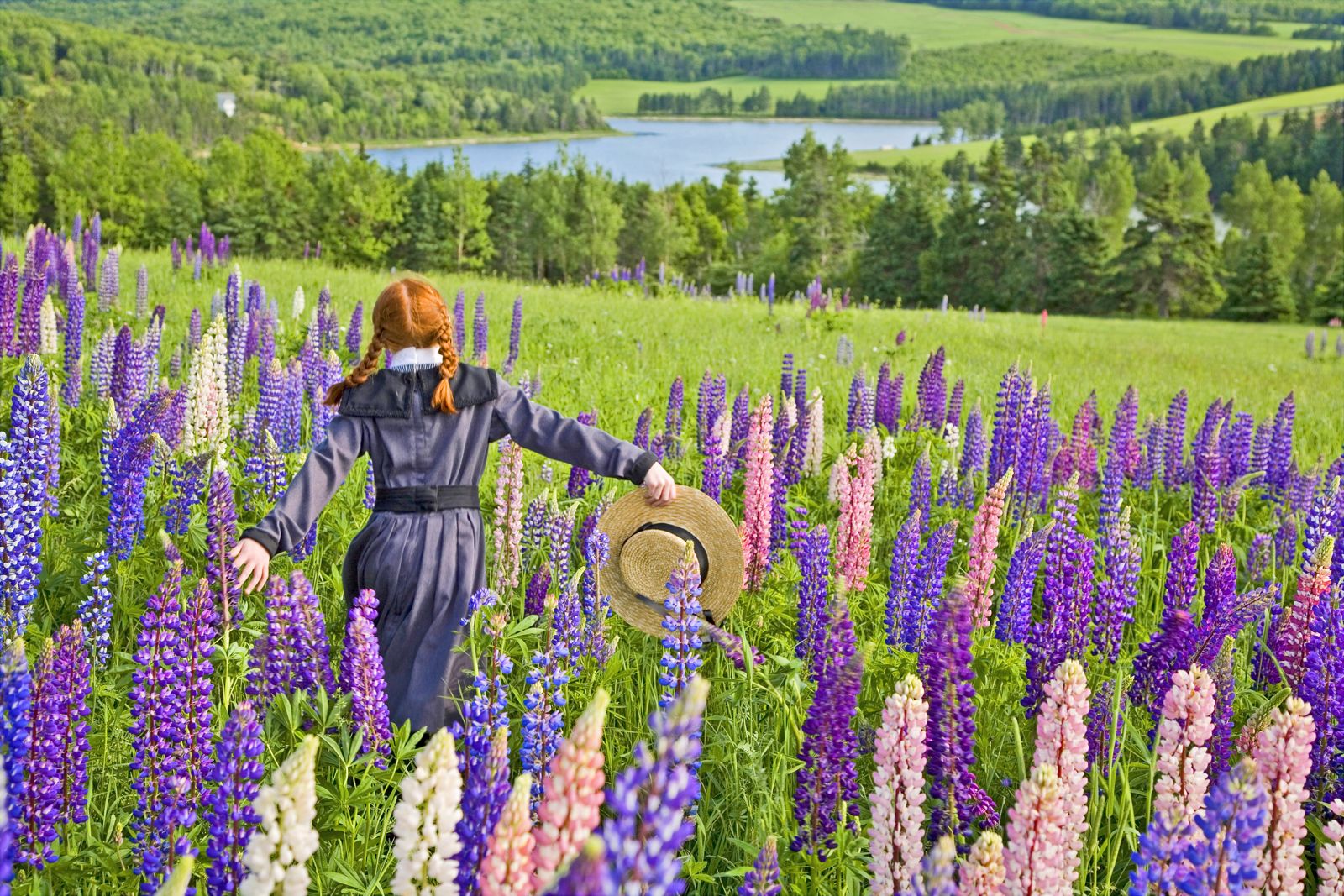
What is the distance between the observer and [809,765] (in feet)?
10.3

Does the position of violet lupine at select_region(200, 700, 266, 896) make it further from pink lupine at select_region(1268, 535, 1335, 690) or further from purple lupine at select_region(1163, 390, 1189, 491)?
purple lupine at select_region(1163, 390, 1189, 491)

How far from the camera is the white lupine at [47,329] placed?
847 centimetres

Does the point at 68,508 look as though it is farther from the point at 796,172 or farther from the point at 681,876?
the point at 796,172

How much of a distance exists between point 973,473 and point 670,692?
4.37m

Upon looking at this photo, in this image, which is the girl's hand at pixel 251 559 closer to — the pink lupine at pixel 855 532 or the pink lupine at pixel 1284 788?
the pink lupine at pixel 855 532

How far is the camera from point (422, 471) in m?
4.61

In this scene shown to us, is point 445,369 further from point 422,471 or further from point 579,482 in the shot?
point 579,482

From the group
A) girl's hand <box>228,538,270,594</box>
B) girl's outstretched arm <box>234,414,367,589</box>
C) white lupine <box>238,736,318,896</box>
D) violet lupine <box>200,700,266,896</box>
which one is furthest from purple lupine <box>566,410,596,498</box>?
white lupine <box>238,736,318,896</box>

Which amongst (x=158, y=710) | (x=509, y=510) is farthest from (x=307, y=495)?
(x=158, y=710)

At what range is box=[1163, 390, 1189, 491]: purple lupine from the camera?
7.83m

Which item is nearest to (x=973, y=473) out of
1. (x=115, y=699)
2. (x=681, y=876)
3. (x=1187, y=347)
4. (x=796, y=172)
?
(x=681, y=876)

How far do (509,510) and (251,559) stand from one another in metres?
1.44

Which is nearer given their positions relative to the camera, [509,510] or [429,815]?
[429,815]

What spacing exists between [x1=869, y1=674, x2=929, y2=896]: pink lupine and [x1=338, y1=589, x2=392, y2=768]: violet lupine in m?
1.69
